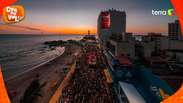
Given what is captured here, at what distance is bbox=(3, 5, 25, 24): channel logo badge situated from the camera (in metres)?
4.43

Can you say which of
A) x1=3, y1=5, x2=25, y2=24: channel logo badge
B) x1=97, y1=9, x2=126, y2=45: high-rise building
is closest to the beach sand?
x1=3, y1=5, x2=25, y2=24: channel logo badge

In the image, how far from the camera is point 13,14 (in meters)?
4.68

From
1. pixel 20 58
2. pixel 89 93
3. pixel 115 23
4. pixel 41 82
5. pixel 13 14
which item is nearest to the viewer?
pixel 13 14

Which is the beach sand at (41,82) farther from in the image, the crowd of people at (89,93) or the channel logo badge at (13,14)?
the channel logo badge at (13,14)

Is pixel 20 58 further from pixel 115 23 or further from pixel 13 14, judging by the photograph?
pixel 13 14

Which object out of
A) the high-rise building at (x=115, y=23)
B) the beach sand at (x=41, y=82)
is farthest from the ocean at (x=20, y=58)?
the high-rise building at (x=115, y=23)

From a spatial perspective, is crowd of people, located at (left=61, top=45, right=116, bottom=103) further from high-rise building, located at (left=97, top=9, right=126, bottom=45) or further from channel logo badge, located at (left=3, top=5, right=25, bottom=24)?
high-rise building, located at (left=97, top=9, right=126, bottom=45)

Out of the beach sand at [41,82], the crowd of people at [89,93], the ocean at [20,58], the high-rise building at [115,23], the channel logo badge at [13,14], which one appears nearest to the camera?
the channel logo badge at [13,14]

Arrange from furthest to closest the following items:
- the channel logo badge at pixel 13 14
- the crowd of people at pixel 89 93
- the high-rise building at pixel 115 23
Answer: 1. the high-rise building at pixel 115 23
2. the crowd of people at pixel 89 93
3. the channel logo badge at pixel 13 14

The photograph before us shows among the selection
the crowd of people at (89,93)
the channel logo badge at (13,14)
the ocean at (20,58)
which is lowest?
the ocean at (20,58)

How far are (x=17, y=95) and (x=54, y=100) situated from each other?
419 centimetres

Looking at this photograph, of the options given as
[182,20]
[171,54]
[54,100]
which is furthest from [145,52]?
[182,20]

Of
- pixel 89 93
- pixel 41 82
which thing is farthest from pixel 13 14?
pixel 41 82

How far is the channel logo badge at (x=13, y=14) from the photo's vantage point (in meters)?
4.43
